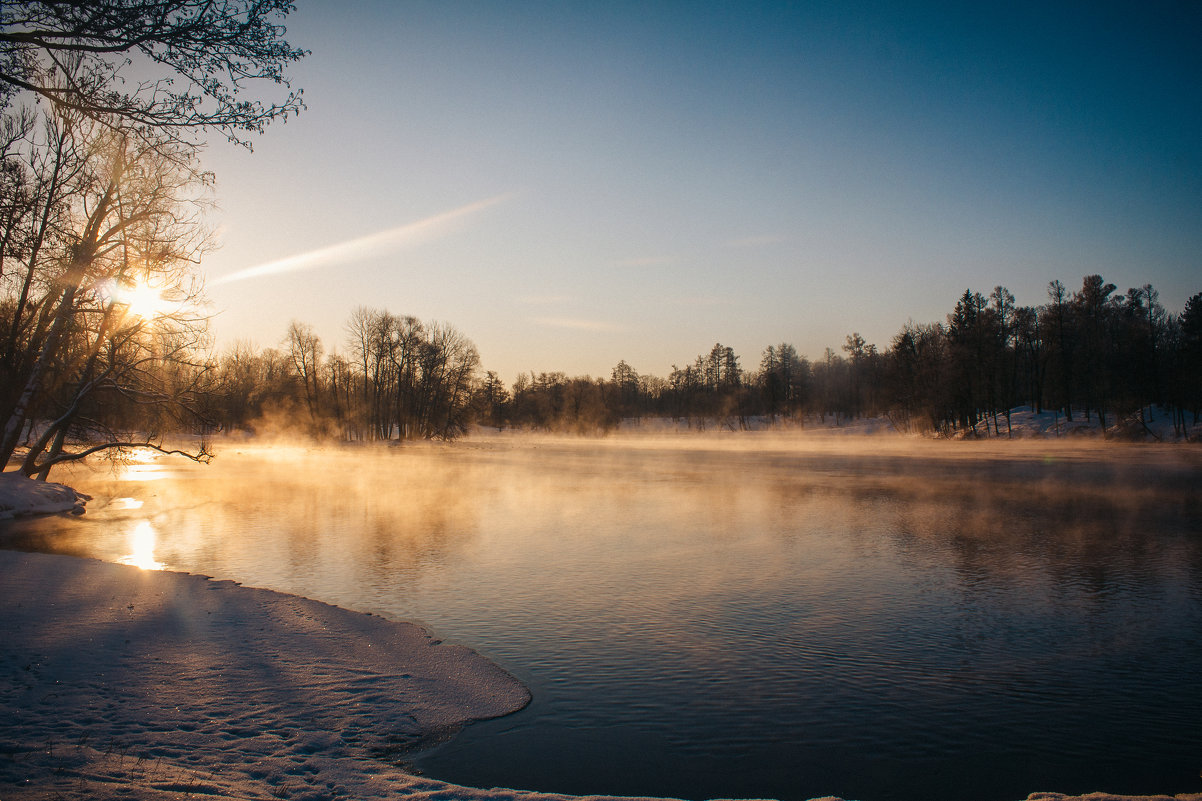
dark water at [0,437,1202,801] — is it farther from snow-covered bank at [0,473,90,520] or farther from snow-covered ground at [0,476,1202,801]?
snow-covered bank at [0,473,90,520]

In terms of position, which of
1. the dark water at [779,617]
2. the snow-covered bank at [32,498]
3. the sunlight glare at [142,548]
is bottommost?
the dark water at [779,617]

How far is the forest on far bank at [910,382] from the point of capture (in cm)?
5381

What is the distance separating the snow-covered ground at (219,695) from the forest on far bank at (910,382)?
98.4ft

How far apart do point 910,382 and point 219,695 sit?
218 feet

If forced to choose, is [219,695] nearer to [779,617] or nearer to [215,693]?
[215,693]

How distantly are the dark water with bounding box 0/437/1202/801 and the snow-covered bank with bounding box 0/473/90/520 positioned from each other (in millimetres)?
826

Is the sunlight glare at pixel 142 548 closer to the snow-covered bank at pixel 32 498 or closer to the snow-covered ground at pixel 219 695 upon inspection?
the snow-covered ground at pixel 219 695

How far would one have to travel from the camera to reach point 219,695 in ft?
19.6

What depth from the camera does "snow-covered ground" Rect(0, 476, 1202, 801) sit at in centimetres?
445

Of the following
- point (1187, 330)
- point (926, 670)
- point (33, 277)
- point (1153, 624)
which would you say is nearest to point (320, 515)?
point (33, 277)

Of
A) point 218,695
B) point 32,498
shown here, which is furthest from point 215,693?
point 32,498

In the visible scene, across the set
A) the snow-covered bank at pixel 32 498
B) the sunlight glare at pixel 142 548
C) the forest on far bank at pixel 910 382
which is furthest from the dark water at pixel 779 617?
the forest on far bank at pixel 910 382

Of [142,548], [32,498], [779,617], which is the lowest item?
[779,617]

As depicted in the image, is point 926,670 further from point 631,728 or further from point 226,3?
point 226,3
